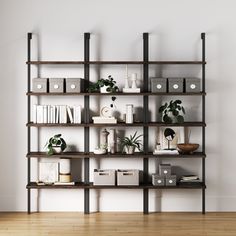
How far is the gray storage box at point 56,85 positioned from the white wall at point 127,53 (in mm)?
218

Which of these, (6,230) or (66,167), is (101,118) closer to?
(66,167)

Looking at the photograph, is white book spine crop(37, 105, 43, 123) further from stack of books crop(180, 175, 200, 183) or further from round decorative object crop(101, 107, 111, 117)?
stack of books crop(180, 175, 200, 183)

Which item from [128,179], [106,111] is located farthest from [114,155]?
[106,111]

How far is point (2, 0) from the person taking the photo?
17.8 feet

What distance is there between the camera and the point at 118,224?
4.92 metres

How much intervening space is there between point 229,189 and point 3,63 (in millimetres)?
2728

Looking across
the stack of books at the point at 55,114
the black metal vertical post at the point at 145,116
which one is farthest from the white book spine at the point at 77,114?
the black metal vertical post at the point at 145,116

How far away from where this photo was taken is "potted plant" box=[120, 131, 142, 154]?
5.29m

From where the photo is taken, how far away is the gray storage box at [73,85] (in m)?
5.21

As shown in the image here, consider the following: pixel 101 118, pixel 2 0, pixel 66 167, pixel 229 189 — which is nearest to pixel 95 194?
pixel 66 167

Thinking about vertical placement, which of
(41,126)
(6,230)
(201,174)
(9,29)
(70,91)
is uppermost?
(9,29)

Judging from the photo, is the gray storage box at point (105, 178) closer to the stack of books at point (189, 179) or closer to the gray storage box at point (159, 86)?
the stack of books at point (189, 179)

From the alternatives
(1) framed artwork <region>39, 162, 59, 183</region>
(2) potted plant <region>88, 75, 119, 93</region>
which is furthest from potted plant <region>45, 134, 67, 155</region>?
(2) potted plant <region>88, 75, 119, 93</region>

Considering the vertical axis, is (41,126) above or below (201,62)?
below
